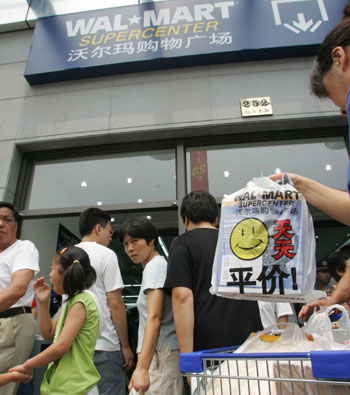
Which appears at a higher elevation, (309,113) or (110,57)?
(110,57)

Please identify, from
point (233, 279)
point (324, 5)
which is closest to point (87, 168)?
point (233, 279)

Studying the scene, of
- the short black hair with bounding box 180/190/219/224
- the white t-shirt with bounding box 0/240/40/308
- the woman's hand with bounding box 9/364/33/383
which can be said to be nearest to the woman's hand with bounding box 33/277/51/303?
the white t-shirt with bounding box 0/240/40/308

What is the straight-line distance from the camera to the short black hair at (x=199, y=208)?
74.0 inches

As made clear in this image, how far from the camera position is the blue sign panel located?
3818mm

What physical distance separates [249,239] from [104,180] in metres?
3.19

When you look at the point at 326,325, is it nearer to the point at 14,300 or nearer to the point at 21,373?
the point at 21,373

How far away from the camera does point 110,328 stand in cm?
221

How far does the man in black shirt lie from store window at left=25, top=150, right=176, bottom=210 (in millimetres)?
2058

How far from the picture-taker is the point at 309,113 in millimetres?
3562

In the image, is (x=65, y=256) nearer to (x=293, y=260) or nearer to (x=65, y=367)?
(x=65, y=367)

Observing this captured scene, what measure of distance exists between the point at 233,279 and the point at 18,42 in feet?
16.6

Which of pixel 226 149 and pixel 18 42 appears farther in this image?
pixel 18 42

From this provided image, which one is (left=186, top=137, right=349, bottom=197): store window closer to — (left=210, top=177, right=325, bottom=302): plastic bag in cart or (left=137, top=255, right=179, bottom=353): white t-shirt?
(left=137, top=255, right=179, bottom=353): white t-shirt

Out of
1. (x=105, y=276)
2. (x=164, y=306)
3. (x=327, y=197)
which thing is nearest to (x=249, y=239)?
(x=327, y=197)
